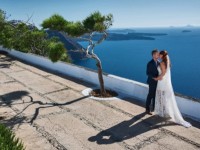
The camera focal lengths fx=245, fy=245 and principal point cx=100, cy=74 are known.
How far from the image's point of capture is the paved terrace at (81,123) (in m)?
5.96

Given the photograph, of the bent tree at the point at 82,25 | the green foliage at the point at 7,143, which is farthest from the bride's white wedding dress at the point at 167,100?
the green foliage at the point at 7,143

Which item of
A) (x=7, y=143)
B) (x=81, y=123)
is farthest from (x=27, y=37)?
(x=7, y=143)

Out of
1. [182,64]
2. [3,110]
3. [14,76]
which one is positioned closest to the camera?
[3,110]

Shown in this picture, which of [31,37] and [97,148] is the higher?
[31,37]

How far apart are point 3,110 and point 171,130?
5.34 m

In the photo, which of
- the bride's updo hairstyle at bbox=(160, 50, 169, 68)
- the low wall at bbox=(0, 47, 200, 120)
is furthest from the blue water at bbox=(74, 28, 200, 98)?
the bride's updo hairstyle at bbox=(160, 50, 169, 68)

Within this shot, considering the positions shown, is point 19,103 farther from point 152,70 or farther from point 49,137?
point 152,70

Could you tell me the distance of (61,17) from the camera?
9.75 m

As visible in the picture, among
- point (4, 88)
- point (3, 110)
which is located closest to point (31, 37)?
point (4, 88)

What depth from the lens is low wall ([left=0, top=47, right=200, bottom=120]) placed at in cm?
759

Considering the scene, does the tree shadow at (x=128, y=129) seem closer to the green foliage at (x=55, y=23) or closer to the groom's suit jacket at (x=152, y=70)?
the groom's suit jacket at (x=152, y=70)

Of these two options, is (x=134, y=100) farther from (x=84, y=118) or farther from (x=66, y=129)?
(x=66, y=129)

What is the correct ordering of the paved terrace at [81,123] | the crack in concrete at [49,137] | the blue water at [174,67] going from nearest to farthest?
the crack in concrete at [49,137], the paved terrace at [81,123], the blue water at [174,67]

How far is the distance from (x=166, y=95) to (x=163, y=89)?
0.64ft
